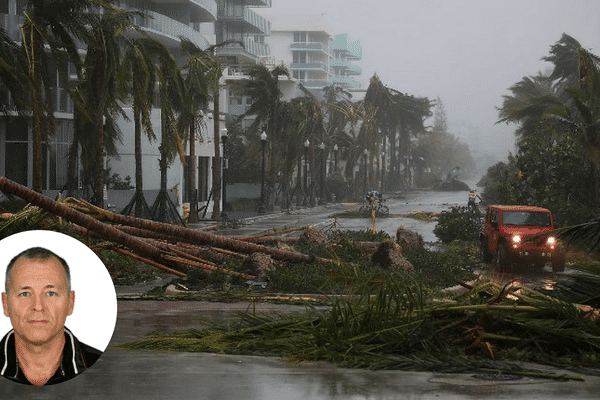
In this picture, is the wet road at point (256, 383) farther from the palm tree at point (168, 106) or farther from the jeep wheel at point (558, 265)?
the palm tree at point (168, 106)

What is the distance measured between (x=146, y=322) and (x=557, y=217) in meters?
23.9

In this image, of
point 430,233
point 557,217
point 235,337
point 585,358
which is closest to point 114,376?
point 235,337

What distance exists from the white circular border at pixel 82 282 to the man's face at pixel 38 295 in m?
0.05

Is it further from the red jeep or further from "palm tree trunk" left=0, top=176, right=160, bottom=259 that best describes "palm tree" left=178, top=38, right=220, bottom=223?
"palm tree trunk" left=0, top=176, right=160, bottom=259

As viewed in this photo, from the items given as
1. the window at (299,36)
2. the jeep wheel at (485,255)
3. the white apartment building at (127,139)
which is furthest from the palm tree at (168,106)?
the window at (299,36)

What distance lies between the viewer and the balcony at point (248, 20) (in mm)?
110125

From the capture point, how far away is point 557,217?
3341 centimetres

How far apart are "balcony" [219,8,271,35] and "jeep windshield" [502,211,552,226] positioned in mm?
86819

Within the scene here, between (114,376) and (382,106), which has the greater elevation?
(382,106)

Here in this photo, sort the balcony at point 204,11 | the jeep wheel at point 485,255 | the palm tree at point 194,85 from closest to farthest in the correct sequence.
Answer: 1. the jeep wheel at point 485,255
2. the palm tree at point 194,85
3. the balcony at point 204,11

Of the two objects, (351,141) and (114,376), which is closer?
(114,376)

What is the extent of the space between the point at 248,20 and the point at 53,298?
4331 inches

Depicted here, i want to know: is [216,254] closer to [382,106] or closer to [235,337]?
[235,337]

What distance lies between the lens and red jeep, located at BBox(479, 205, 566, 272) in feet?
76.3
